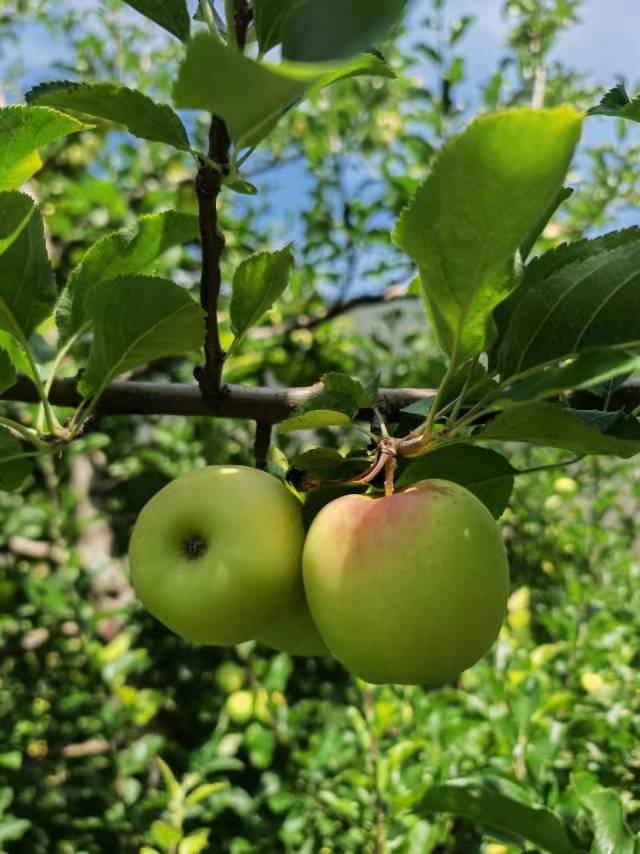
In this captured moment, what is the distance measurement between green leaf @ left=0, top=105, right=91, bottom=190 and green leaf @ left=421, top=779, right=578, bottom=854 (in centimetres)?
69

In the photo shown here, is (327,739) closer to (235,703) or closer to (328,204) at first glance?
(235,703)

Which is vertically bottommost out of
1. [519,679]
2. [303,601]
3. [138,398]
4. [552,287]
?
[519,679]

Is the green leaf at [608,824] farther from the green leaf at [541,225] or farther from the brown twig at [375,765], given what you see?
the green leaf at [541,225]

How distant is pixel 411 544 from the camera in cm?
58

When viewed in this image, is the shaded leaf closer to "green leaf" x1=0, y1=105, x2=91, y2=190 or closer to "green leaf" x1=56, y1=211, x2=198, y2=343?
"green leaf" x1=56, y1=211, x2=198, y2=343

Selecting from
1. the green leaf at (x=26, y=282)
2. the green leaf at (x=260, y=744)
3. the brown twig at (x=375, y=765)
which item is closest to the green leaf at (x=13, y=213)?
the green leaf at (x=26, y=282)

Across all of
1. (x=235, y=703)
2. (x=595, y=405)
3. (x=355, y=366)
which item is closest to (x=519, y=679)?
(x=235, y=703)

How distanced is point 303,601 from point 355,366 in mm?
2023

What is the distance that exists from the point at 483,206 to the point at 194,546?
13.9 inches

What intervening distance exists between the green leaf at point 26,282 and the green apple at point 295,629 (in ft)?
1.08

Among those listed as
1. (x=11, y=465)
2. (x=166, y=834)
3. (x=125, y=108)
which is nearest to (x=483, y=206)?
(x=125, y=108)

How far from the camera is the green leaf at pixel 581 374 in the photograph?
47 cm

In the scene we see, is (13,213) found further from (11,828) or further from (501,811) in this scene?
(11,828)

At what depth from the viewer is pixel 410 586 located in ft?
1.87
